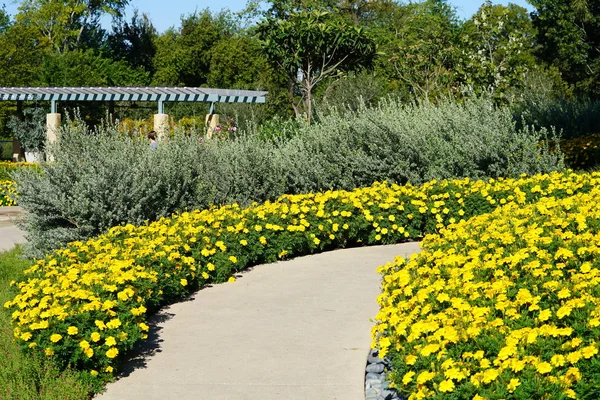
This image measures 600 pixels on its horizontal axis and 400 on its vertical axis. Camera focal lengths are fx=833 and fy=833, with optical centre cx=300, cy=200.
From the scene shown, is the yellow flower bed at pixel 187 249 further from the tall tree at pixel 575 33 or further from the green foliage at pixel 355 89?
the tall tree at pixel 575 33

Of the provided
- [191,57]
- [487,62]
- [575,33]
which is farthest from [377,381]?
[191,57]

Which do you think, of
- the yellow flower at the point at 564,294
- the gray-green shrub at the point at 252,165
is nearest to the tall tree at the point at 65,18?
the gray-green shrub at the point at 252,165

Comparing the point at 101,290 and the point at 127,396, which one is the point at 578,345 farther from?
the point at 101,290

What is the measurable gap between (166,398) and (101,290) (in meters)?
1.01

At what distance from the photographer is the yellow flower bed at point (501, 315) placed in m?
3.64

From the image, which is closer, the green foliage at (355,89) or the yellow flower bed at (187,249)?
the yellow flower bed at (187,249)

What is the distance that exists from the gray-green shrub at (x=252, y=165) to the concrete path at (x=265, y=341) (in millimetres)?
2035

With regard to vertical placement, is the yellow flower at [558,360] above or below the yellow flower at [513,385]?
above

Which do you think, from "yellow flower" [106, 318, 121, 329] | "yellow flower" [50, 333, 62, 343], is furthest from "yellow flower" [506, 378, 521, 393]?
"yellow flower" [50, 333, 62, 343]

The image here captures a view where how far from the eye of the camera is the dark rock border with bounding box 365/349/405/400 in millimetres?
4520

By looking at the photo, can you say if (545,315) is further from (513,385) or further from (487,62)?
(487,62)

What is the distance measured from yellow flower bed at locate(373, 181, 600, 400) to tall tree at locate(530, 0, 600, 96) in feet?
110

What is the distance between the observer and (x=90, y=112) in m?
35.2

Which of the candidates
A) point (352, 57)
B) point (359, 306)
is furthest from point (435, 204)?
point (352, 57)
